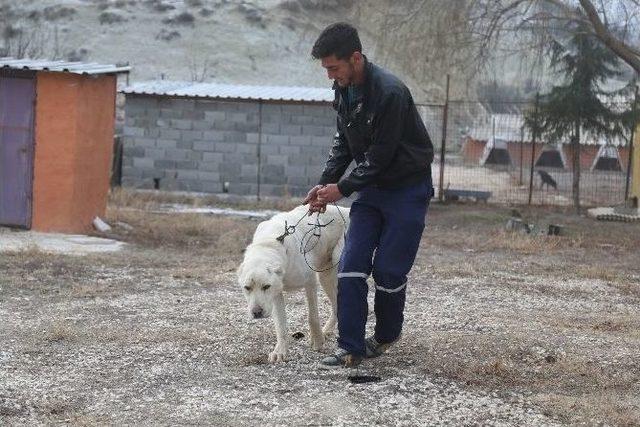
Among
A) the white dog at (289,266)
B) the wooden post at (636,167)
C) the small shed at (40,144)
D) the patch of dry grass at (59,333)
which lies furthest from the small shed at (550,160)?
the patch of dry grass at (59,333)

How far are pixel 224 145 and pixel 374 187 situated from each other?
13517mm

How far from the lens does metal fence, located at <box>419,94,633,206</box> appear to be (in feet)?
68.2

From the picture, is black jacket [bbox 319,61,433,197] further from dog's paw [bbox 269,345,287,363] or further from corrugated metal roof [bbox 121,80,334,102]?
corrugated metal roof [bbox 121,80,334,102]

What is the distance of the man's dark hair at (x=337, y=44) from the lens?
223 inches

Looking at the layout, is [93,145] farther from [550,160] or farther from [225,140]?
[550,160]

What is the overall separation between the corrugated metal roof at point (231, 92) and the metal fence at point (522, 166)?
233 cm

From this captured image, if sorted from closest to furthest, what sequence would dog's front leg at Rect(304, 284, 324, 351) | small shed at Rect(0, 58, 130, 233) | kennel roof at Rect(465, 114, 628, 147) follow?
1. dog's front leg at Rect(304, 284, 324, 351)
2. small shed at Rect(0, 58, 130, 233)
3. kennel roof at Rect(465, 114, 628, 147)

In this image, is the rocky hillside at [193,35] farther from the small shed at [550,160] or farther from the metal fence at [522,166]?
the metal fence at [522,166]

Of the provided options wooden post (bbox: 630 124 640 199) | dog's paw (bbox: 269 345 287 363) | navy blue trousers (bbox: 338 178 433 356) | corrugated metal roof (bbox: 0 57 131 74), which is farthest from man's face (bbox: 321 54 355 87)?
wooden post (bbox: 630 124 640 199)

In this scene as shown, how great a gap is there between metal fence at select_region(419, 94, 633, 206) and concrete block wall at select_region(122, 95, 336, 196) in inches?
104

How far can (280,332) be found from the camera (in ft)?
20.7

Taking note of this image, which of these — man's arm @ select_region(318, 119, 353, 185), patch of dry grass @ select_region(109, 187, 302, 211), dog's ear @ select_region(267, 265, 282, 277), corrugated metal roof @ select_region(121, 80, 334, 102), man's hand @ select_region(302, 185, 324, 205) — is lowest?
patch of dry grass @ select_region(109, 187, 302, 211)

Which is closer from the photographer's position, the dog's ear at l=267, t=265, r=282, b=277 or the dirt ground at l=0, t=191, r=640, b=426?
the dirt ground at l=0, t=191, r=640, b=426

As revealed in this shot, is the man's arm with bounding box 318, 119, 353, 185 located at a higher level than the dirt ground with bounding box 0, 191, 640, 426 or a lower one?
higher
